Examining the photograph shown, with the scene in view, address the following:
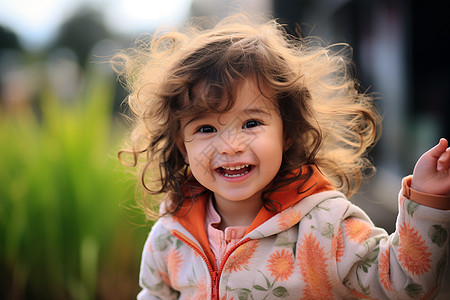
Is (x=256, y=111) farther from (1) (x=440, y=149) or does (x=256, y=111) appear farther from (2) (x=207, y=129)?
(1) (x=440, y=149)

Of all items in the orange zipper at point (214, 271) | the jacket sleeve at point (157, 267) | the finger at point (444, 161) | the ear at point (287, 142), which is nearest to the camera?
the finger at point (444, 161)

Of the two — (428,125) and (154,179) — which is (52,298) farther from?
(428,125)

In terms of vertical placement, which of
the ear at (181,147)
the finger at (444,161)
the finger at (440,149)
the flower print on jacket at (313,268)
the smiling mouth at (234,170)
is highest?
the finger at (440,149)

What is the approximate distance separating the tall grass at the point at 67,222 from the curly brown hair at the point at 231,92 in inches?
41.6

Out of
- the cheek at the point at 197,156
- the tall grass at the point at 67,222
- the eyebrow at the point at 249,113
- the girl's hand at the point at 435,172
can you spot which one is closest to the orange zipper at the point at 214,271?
the cheek at the point at 197,156

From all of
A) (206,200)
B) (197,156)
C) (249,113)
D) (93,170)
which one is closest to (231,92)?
(249,113)

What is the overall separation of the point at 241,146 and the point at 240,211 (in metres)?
0.29

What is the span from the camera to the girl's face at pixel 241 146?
1.40 metres

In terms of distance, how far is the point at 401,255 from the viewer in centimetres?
123

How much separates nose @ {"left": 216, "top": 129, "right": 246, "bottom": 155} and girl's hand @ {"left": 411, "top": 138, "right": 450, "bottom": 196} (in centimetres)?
48

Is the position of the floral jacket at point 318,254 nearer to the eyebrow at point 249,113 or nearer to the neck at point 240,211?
the neck at point 240,211

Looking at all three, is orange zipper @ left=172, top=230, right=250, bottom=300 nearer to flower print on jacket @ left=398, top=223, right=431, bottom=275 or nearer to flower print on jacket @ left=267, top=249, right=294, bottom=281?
flower print on jacket @ left=267, top=249, right=294, bottom=281

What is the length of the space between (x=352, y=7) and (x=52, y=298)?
4260 mm

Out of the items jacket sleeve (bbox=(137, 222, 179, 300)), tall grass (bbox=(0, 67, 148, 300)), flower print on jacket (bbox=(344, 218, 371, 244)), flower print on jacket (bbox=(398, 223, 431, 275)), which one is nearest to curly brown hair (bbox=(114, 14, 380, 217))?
jacket sleeve (bbox=(137, 222, 179, 300))
